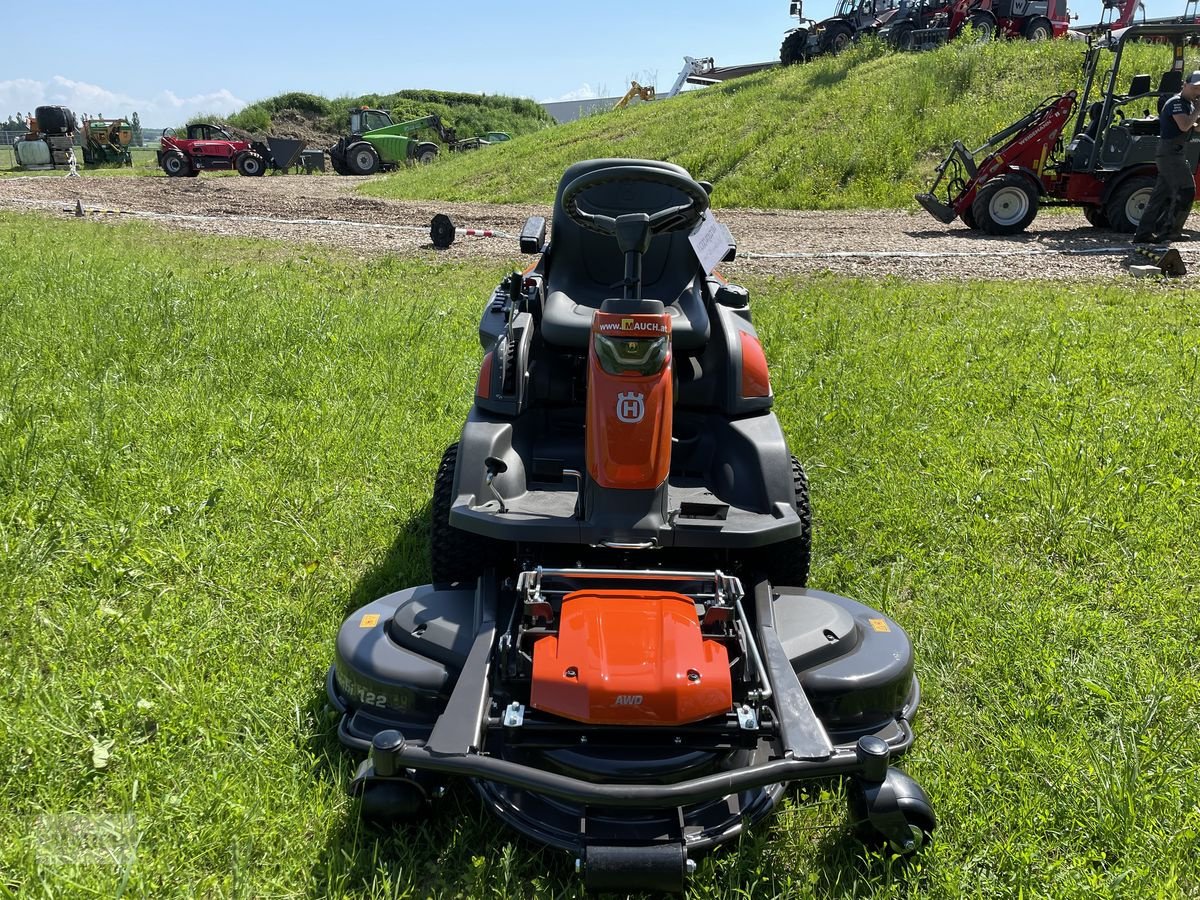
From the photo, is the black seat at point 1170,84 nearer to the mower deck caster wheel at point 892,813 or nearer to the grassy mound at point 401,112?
the mower deck caster wheel at point 892,813

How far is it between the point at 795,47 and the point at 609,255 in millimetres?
24834

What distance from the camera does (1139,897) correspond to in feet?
6.55

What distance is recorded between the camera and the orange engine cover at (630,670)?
197cm

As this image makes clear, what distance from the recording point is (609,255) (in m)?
3.92

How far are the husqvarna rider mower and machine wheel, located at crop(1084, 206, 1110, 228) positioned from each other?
10.1m

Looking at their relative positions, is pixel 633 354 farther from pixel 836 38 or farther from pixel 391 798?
pixel 836 38

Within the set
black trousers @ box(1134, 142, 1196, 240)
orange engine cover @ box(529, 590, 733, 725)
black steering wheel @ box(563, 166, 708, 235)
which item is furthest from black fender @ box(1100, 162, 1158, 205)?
orange engine cover @ box(529, 590, 733, 725)

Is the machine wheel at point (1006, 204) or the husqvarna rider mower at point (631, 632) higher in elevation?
the machine wheel at point (1006, 204)

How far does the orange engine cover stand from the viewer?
6.47 ft

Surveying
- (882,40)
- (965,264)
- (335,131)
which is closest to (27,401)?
(965,264)

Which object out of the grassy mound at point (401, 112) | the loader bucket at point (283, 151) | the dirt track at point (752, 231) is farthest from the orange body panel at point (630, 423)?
the grassy mound at point (401, 112)

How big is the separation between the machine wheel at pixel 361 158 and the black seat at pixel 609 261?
85.0 feet

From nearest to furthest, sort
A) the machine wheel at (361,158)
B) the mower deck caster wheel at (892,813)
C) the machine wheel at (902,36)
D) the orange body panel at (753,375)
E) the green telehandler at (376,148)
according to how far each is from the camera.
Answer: the mower deck caster wheel at (892,813), the orange body panel at (753,375), the machine wheel at (902,36), the machine wheel at (361,158), the green telehandler at (376,148)

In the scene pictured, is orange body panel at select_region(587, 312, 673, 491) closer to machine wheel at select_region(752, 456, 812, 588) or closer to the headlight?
the headlight
